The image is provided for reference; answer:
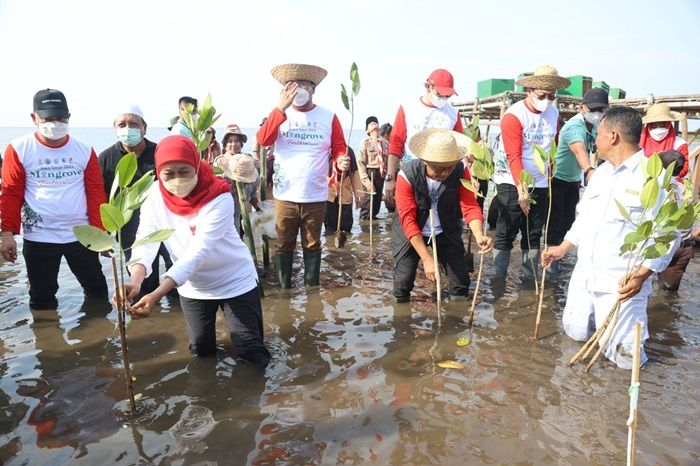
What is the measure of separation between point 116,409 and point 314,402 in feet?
3.83

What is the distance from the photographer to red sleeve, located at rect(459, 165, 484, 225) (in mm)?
4383

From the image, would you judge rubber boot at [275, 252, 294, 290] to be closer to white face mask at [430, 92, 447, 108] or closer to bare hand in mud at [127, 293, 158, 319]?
white face mask at [430, 92, 447, 108]

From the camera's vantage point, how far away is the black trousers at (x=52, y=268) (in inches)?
171

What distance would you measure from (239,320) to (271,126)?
2136 millimetres

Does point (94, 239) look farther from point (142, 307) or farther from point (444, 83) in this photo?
point (444, 83)

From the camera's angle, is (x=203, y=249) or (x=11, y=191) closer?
(x=203, y=249)

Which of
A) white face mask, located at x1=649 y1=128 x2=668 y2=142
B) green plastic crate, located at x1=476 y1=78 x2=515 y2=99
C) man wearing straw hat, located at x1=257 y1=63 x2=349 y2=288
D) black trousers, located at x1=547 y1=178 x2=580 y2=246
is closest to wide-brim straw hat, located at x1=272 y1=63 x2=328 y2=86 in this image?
man wearing straw hat, located at x1=257 y1=63 x2=349 y2=288

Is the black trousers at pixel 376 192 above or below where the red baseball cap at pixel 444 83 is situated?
below

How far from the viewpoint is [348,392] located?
322 centimetres

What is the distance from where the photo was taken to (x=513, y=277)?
5781 millimetres

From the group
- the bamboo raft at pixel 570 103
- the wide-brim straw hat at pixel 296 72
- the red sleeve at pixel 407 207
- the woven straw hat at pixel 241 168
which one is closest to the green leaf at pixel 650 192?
the red sleeve at pixel 407 207

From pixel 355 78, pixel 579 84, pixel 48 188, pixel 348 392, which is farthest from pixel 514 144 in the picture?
pixel 579 84

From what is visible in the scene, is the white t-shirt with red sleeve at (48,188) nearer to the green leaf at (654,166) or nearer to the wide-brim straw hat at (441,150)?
the wide-brim straw hat at (441,150)

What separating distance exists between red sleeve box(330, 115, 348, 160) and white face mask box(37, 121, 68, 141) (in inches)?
93.5
